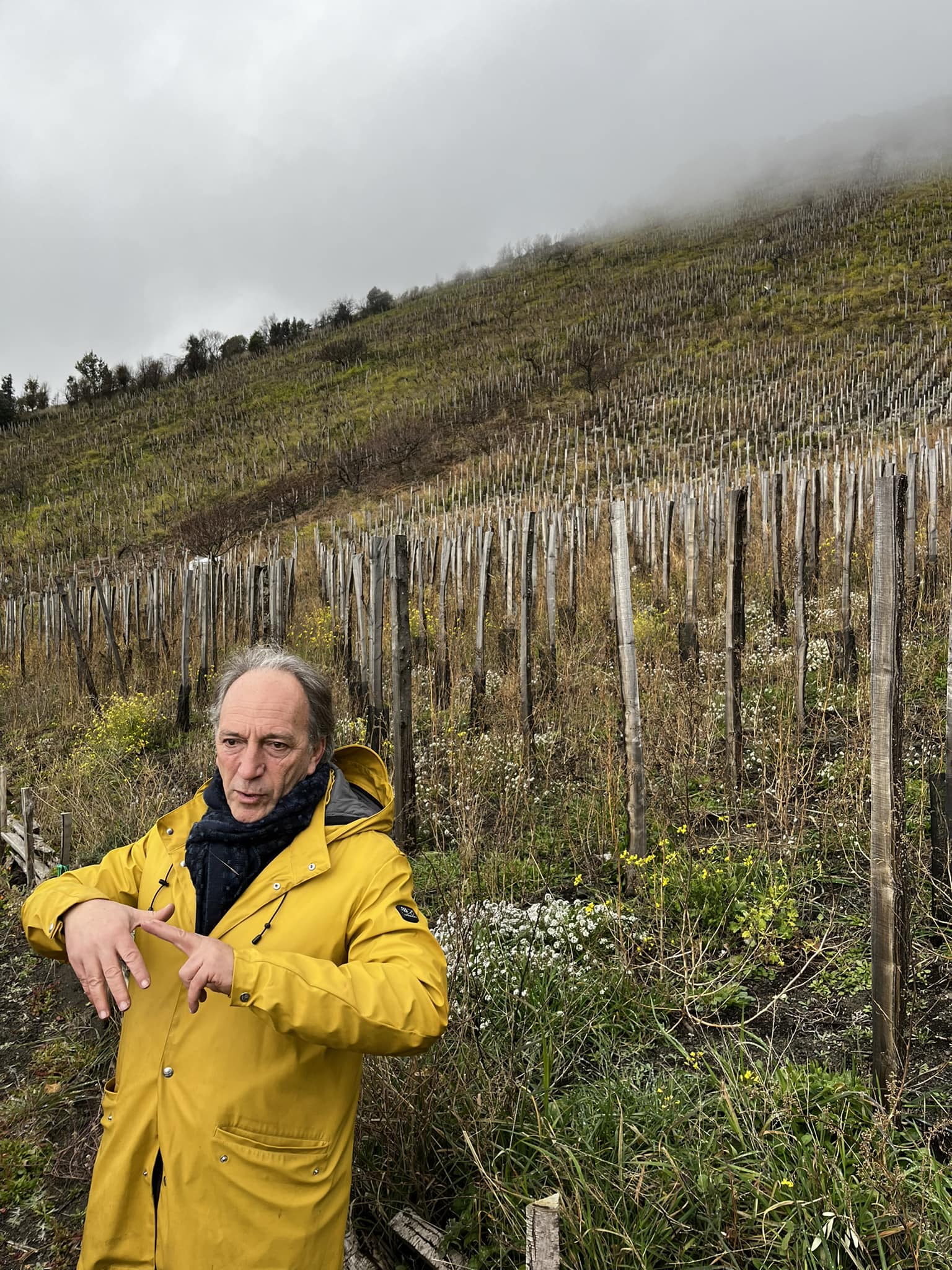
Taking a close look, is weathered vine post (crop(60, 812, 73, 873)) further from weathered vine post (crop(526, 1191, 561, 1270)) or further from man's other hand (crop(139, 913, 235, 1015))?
weathered vine post (crop(526, 1191, 561, 1270))

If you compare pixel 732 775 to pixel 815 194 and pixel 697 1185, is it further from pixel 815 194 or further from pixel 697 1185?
pixel 815 194

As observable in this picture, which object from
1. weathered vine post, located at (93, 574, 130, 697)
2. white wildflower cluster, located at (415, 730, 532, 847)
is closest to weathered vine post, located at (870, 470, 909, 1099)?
white wildflower cluster, located at (415, 730, 532, 847)

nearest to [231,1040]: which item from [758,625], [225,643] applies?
[758,625]

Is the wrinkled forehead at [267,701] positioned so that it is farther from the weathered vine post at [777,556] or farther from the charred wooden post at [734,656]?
the weathered vine post at [777,556]

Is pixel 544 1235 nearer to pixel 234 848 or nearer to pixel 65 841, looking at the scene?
pixel 234 848

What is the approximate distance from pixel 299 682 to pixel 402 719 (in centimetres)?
289

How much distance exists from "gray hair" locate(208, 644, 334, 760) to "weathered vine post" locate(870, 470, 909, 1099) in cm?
149

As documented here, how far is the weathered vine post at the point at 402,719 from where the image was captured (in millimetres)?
4570

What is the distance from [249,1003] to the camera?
1204mm

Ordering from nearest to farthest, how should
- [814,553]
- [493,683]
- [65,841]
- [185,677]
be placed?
[65,841] < [493,683] < [185,677] < [814,553]

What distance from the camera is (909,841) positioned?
3.29 metres

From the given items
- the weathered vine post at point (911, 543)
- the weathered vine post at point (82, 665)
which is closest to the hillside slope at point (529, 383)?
the weathered vine post at point (82, 665)

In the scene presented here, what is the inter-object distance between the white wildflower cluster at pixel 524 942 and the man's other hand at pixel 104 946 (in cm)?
142

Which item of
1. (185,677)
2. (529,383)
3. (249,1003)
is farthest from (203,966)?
(529,383)
